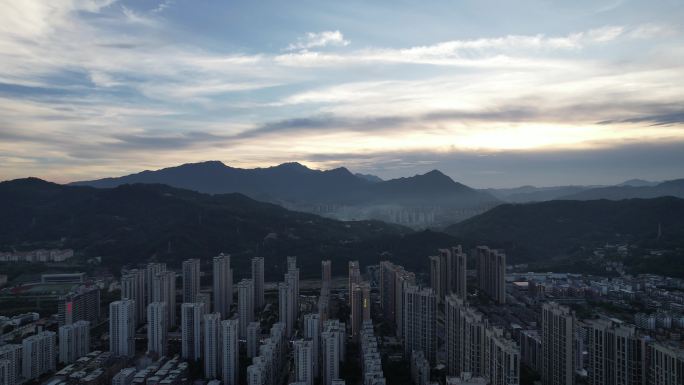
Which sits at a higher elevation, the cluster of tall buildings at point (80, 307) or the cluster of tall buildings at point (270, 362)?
the cluster of tall buildings at point (80, 307)

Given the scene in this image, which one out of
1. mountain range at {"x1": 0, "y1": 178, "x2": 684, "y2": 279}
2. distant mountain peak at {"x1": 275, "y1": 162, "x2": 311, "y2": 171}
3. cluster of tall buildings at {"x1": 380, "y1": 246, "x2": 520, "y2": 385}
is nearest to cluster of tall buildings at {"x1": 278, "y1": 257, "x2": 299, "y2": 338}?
cluster of tall buildings at {"x1": 380, "y1": 246, "x2": 520, "y2": 385}

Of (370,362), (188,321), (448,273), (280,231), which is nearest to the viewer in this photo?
(370,362)

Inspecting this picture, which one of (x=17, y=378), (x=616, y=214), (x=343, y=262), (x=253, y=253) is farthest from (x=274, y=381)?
(x=616, y=214)

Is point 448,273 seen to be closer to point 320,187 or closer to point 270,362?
point 270,362

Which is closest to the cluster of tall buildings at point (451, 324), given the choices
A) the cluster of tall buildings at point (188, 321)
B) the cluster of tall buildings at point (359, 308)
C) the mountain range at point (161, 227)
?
the cluster of tall buildings at point (359, 308)

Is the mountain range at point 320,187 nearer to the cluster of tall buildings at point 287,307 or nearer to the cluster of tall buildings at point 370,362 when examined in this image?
the cluster of tall buildings at point 287,307

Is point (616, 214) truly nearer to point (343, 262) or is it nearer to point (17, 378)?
point (343, 262)

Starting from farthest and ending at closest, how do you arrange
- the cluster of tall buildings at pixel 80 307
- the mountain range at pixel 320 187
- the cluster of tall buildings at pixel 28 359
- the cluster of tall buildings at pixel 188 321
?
the mountain range at pixel 320 187, the cluster of tall buildings at pixel 80 307, the cluster of tall buildings at pixel 188 321, the cluster of tall buildings at pixel 28 359

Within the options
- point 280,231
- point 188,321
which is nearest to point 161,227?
point 280,231
